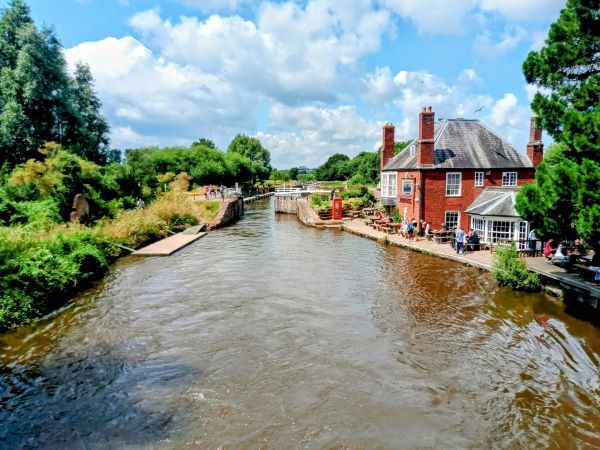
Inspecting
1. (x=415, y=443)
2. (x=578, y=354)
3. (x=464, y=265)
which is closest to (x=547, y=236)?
(x=578, y=354)

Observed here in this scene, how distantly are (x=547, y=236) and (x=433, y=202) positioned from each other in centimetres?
1319

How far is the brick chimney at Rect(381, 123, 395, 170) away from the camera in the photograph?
32.8m

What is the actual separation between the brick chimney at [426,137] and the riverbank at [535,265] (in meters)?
5.36

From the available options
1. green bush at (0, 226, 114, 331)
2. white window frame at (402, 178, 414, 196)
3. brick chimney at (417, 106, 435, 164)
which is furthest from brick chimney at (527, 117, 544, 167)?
green bush at (0, 226, 114, 331)

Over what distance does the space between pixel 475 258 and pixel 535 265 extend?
2.99 meters

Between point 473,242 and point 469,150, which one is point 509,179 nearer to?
point 469,150

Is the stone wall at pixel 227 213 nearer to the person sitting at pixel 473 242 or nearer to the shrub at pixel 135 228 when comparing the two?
the shrub at pixel 135 228

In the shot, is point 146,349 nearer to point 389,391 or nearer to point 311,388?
point 311,388

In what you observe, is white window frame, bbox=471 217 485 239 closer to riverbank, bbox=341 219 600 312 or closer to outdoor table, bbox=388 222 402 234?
riverbank, bbox=341 219 600 312

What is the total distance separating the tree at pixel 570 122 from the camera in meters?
10.8

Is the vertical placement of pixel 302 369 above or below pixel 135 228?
below

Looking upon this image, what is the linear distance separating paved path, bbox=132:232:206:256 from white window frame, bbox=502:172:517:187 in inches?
842

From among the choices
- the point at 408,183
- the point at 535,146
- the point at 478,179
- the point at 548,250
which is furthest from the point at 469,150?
the point at 548,250

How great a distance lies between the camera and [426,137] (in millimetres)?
26125
